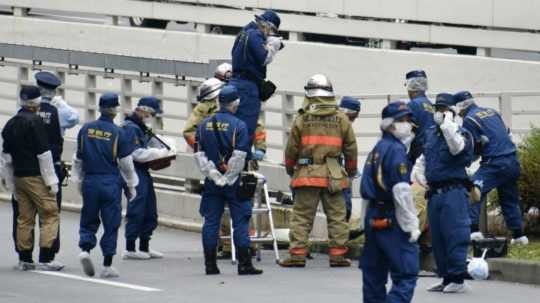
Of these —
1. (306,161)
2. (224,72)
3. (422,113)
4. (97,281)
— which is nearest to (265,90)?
(224,72)

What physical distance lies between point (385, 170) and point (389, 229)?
491 millimetres

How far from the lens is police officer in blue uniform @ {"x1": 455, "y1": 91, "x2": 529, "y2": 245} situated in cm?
2081

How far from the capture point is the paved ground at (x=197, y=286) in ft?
59.0

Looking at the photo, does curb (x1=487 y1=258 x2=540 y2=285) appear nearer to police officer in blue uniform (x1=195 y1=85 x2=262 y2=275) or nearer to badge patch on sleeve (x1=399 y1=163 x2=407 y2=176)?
police officer in blue uniform (x1=195 y1=85 x2=262 y2=275)

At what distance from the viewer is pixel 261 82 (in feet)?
68.9

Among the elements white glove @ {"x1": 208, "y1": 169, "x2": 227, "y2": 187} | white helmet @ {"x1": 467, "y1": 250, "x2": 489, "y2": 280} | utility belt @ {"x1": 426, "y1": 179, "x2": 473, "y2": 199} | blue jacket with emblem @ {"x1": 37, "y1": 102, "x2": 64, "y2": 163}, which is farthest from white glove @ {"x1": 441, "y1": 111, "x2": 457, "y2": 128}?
blue jacket with emblem @ {"x1": 37, "y1": 102, "x2": 64, "y2": 163}

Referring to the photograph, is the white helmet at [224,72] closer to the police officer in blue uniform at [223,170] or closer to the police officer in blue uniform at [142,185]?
the police officer in blue uniform at [142,185]

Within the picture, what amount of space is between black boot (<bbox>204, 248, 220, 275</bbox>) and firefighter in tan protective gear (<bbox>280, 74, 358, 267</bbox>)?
3.81 ft

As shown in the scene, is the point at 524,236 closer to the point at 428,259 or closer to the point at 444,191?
the point at 428,259

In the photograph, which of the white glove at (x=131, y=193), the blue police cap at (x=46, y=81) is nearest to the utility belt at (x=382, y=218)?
the white glove at (x=131, y=193)

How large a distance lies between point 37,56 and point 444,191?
14.2 meters

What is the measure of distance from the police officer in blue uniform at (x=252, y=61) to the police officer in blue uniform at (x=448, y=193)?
2920 millimetres

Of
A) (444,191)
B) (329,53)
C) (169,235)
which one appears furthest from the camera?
(329,53)

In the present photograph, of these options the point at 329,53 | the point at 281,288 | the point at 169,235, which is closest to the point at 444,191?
the point at 281,288
